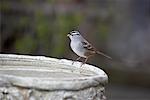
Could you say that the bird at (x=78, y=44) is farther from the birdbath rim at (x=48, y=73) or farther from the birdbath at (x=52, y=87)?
the birdbath at (x=52, y=87)

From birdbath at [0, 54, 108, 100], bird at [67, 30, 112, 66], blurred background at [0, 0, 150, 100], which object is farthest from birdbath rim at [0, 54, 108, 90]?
blurred background at [0, 0, 150, 100]

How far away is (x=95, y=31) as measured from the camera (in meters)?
7.92

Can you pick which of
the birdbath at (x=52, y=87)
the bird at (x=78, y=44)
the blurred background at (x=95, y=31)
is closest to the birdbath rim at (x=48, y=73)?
the birdbath at (x=52, y=87)

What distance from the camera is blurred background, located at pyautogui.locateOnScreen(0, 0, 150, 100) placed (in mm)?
7797

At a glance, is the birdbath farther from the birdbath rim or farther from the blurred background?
the blurred background

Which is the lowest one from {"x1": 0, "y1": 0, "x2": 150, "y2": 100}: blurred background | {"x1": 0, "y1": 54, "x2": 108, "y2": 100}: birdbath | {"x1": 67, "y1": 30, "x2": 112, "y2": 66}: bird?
{"x1": 0, "y1": 54, "x2": 108, "y2": 100}: birdbath

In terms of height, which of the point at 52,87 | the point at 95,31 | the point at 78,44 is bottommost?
the point at 52,87

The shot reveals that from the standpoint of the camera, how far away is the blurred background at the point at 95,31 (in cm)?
780

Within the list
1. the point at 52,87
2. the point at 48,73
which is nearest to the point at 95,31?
the point at 48,73

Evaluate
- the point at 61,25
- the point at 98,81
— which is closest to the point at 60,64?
the point at 98,81

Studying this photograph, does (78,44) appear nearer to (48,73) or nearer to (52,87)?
(48,73)

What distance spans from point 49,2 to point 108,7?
2.79 ft

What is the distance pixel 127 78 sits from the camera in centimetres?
824

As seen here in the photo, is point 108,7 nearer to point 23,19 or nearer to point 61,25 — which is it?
point 61,25
